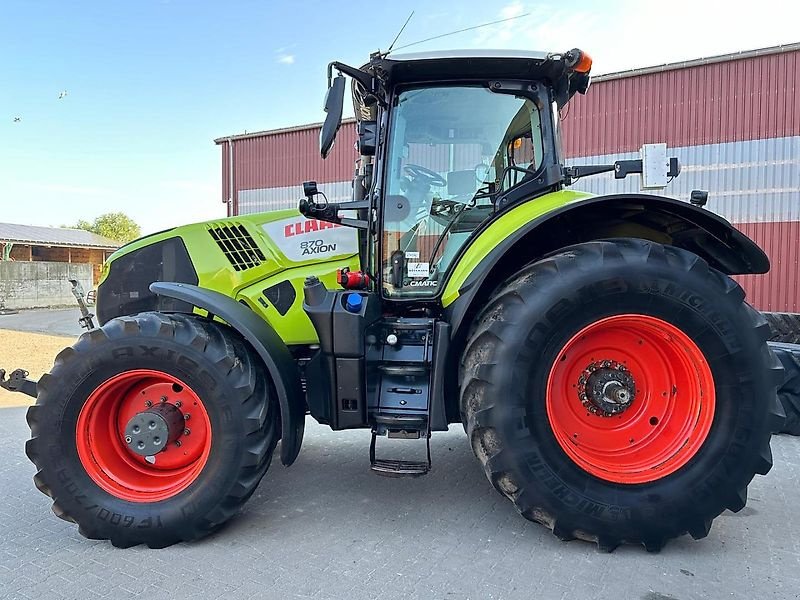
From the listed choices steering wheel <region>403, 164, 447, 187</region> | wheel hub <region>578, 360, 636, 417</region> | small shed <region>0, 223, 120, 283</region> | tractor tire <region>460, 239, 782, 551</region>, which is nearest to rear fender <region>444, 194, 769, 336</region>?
tractor tire <region>460, 239, 782, 551</region>

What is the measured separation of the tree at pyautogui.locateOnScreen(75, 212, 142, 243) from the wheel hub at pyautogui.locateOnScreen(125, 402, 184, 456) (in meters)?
65.0

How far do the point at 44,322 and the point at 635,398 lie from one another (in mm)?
16693

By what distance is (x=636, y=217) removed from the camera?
2.96 metres

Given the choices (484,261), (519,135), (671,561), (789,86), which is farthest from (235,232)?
(789,86)

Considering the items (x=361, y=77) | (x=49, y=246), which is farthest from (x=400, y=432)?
(x=49, y=246)

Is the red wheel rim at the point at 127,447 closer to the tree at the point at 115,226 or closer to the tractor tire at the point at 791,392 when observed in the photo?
the tractor tire at the point at 791,392

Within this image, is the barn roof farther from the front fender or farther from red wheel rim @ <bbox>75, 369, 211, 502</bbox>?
the front fender

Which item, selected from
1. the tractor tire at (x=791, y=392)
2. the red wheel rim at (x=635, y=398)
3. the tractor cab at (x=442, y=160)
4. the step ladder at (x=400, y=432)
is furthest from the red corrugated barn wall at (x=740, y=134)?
the step ladder at (x=400, y=432)

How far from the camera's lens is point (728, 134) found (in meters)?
10.8

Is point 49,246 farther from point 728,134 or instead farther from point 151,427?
point 151,427

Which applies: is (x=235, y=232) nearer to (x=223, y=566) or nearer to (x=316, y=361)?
(x=316, y=361)

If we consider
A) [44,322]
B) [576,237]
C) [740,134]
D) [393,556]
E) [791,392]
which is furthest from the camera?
[44,322]

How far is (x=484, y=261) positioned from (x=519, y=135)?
893 millimetres

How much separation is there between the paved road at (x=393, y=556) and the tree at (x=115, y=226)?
65.1 metres
